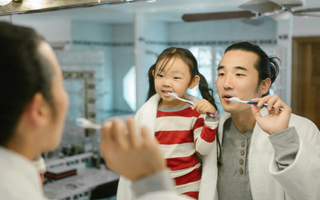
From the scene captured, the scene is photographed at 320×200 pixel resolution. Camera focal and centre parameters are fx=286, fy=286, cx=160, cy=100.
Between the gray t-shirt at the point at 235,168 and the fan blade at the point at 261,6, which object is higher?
the fan blade at the point at 261,6

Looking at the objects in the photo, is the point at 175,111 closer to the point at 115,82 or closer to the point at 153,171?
the point at 153,171

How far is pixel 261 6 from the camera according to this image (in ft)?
4.35

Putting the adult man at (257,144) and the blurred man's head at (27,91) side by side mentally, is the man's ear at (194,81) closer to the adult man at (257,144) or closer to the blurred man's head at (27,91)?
the adult man at (257,144)

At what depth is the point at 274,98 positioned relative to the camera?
767 mm

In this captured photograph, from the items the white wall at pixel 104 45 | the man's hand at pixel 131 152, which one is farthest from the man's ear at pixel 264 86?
the white wall at pixel 104 45

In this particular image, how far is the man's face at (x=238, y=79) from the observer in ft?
2.80

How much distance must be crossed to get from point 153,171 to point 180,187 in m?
0.52

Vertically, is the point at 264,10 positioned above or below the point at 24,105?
above

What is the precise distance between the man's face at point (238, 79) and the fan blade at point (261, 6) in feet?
1.57

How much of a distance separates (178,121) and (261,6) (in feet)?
2.48

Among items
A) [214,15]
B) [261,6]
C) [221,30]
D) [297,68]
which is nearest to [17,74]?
[297,68]

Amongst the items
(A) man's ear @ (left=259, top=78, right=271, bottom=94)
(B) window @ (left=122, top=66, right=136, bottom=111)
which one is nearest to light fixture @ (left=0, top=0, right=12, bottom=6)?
(A) man's ear @ (left=259, top=78, right=271, bottom=94)

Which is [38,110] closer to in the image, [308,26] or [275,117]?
[275,117]

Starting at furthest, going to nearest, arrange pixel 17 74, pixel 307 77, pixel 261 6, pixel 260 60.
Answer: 1. pixel 261 6
2. pixel 307 77
3. pixel 260 60
4. pixel 17 74
